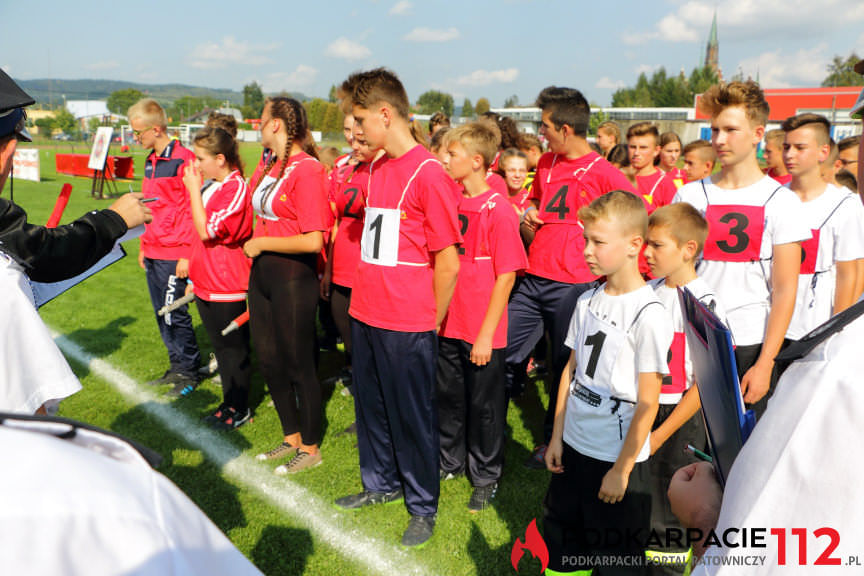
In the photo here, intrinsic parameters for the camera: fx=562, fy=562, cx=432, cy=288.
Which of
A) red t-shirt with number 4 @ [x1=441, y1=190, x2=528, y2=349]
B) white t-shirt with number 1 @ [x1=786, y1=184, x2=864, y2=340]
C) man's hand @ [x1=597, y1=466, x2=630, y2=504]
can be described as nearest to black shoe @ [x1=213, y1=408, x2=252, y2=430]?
red t-shirt with number 4 @ [x1=441, y1=190, x2=528, y2=349]

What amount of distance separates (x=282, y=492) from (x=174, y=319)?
7.30 ft

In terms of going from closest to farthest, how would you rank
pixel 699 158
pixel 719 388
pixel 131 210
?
1. pixel 719 388
2. pixel 131 210
3. pixel 699 158

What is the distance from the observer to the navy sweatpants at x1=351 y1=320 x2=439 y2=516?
2.99 meters

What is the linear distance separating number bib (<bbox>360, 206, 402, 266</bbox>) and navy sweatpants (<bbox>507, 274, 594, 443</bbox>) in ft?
4.63

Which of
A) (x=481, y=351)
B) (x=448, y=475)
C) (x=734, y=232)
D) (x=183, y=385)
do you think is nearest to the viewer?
→ (x=734, y=232)

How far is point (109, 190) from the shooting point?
1966cm

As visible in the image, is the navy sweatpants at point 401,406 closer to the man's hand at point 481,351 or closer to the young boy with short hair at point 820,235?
the man's hand at point 481,351

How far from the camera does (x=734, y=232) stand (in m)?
2.94

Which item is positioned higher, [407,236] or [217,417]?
[407,236]

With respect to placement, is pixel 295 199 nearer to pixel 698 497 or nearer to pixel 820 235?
pixel 698 497

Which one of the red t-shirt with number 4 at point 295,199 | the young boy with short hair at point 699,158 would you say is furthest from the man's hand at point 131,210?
the young boy with short hair at point 699,158

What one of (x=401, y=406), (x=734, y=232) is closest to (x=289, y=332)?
(x=401, y=406)

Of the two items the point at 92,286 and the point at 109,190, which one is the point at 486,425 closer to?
the point at 92,286

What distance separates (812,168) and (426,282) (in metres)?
2.83
